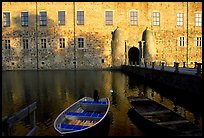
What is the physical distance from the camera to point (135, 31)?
39.8 metres

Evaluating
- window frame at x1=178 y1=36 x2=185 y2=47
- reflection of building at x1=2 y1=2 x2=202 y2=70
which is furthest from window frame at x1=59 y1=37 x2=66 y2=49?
window frame at x1=178 y1=36 x2=185 y2=47

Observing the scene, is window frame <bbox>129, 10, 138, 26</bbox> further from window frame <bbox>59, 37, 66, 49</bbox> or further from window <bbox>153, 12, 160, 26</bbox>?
window frame <bbox>59, 37, 66, 49</bbox>

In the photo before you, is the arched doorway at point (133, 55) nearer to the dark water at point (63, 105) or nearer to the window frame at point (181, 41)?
the window frame at point (181, 41)

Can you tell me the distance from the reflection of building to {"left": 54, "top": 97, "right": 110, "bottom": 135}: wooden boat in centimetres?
2673

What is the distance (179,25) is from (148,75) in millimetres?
19013

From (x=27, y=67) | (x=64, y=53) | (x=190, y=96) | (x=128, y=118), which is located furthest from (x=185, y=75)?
(x=27, y=67)

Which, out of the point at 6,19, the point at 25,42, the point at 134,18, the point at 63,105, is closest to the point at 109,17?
Answer: the point at 134,18

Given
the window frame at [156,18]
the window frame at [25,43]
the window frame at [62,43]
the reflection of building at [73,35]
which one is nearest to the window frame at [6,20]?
the reflection of building at [73,35]

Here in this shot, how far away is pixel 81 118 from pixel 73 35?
3049 centimetres

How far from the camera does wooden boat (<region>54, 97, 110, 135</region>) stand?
25.9 ft

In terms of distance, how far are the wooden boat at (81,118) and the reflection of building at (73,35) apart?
26.7 m

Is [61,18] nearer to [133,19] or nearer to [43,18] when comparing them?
[43,18]

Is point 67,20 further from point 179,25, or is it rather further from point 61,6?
point 179,25

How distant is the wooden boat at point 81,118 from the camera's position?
788 cm
